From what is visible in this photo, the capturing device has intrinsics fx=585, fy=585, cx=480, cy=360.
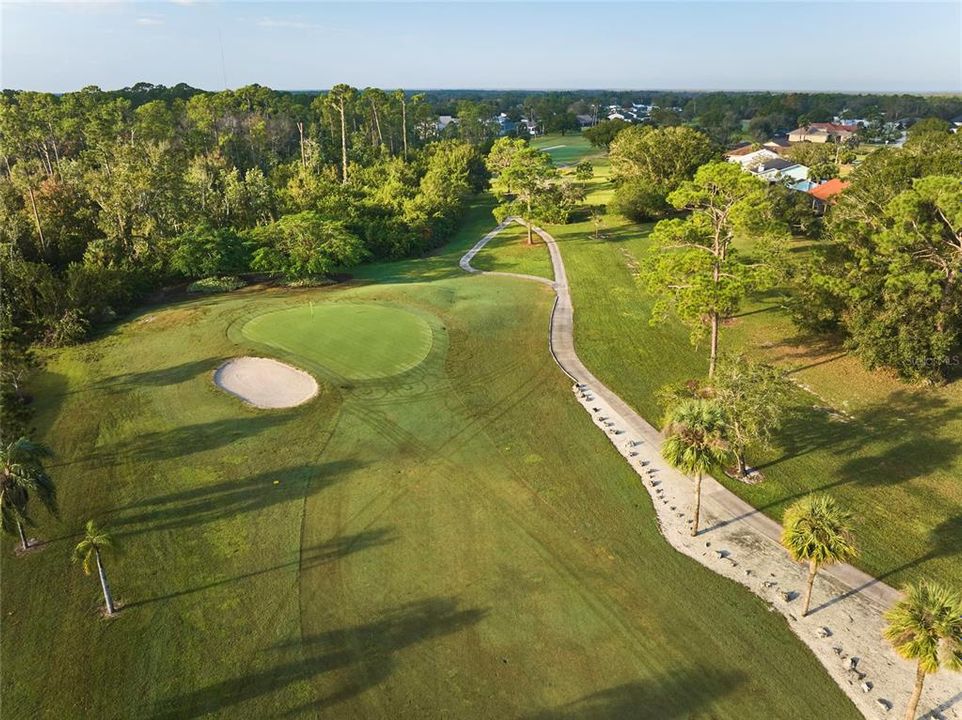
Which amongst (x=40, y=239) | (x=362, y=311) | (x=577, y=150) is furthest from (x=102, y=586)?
(x=577, y=150)

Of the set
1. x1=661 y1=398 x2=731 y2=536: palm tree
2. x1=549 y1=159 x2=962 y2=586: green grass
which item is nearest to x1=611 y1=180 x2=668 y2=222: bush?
x1=549 y1=159 x2=962 y2=586: green grass

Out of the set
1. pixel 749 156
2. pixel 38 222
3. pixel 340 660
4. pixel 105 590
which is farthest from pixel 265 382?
pixel 749 156

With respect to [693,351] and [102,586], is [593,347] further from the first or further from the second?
[102,586]

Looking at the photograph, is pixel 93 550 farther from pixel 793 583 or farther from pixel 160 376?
pixel 793 583

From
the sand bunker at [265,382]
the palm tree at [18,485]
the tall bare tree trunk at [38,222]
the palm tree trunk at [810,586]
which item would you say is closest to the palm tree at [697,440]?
the palm tree trunk at [810,586]

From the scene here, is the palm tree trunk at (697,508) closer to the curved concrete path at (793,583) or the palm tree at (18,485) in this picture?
the curved concrete path at (793,583)

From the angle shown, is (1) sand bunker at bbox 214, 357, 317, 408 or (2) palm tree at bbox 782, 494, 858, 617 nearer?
(2) palm tree at bbox 782, 494, 858, 617

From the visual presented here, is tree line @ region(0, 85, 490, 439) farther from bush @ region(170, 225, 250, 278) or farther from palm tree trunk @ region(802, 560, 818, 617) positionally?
palm tree trunk @ region(802, 560, 818, 617)

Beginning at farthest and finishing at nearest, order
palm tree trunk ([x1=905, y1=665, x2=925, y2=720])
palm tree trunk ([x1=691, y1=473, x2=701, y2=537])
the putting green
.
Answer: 1. the putting green
2. palm tree trunk ([x1=691, y1=473, x2=701, y2=537])
3. palm tree trunk ([x1=905, y1=665, x2=925, y2=720])
